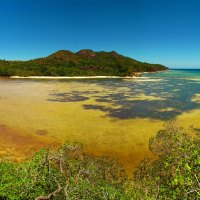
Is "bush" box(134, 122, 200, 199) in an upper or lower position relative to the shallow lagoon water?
upper

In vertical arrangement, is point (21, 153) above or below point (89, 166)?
below

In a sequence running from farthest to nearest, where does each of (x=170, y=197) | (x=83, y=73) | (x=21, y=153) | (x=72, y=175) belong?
(x=83, y=73)
(x=21, y=153)
(x=72, y=175)
(x=170, y=197)

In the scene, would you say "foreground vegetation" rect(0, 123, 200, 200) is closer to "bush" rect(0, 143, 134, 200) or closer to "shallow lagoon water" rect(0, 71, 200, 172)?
"bush" rect(0, 143, 134, 200)

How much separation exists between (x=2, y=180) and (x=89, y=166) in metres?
3.97

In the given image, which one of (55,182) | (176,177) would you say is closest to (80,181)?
Answer: (55,182)

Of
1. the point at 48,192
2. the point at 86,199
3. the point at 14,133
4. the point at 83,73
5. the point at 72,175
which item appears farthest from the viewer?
the point at 83,73

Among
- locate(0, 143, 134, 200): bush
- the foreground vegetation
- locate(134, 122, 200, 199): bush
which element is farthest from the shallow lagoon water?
locate(0, 143, 134, 200): bush

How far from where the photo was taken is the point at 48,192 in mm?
11109

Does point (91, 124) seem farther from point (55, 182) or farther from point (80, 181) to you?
point (80, 181)

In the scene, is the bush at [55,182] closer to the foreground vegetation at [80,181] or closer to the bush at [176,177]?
the foreground vegetation at [80,181]

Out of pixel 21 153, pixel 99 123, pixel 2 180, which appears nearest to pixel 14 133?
pixel 21 153

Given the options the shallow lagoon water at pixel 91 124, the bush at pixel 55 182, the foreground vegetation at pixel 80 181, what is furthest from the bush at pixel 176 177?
the shallow lagoon water at pixel 91 124

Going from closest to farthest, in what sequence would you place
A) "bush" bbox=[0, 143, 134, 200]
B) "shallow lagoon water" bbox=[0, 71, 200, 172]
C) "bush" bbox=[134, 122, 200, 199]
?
"bush" bbox=[134, 122, 200, 199], "bush" bbox=[0, 143, 134, 200], "shallow lagoon water" bbox=[0, 71, 200, 172]

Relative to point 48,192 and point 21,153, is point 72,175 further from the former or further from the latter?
point 21,153
